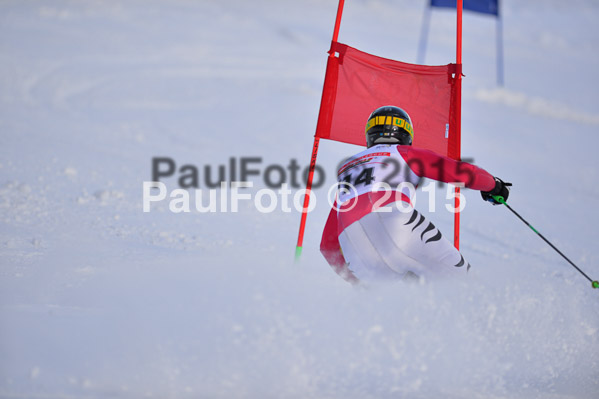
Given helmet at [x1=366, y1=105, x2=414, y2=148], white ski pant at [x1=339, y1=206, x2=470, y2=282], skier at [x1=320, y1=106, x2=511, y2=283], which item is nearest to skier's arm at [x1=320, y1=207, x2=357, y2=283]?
skier at [x1=320, y1=106, x2=511, y2=283]

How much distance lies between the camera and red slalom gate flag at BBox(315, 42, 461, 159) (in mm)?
4098

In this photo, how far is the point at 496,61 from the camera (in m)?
16.1

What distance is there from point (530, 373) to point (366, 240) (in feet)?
3.52

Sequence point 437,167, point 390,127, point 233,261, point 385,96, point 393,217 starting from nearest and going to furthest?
point 393,217, point 437,167, point 390,127, point 233,261, point 385,96

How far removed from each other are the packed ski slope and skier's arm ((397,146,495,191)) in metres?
0.57

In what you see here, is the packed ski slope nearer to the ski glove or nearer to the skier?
the skier

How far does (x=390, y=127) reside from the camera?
3281 millimetres

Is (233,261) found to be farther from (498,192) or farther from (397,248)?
(498,192)

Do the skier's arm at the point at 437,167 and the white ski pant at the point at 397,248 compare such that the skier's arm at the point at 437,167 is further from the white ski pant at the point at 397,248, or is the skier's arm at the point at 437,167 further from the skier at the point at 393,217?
the white ski pant at the point at 397,248

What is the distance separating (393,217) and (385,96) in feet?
4.79

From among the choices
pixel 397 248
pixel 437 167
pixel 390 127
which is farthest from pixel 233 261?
pixel 437 167

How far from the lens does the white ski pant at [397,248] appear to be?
Answer: 2971 mm

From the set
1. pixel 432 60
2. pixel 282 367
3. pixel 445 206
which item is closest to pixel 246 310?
pixel 282 367

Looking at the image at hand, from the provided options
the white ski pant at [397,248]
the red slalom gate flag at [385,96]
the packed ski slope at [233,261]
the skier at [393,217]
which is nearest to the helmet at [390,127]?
the skier at [393,217]
